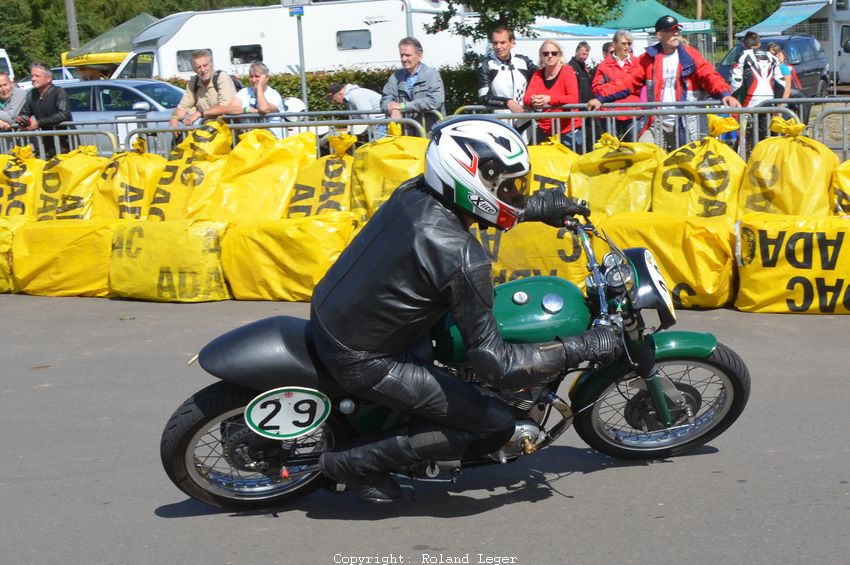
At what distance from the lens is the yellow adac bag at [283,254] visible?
8.47m

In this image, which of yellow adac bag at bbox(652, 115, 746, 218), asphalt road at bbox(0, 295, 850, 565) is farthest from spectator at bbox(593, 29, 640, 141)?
asphalt road at bbox(0, 295, 850, 565)

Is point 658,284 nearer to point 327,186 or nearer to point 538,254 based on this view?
point 538,254

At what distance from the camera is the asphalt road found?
424cm

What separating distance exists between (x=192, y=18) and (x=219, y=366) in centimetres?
2408

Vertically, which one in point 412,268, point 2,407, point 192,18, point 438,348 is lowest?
point 2,407

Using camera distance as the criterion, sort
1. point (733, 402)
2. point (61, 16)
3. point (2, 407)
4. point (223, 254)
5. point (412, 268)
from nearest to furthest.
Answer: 1. point (412, 268)
2. point (733, 402)
3. point (2, 407)
4. point (223, 254)
5. point (61, 16)

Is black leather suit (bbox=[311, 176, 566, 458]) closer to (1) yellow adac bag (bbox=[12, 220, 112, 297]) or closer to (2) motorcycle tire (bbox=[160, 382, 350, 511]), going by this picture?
(2) motorcycle tire (bbox=[160, 382, 350, 511])

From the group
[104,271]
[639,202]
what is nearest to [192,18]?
[104,271]

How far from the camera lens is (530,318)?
4371 millimetres

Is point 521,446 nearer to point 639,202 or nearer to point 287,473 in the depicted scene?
point 287,473

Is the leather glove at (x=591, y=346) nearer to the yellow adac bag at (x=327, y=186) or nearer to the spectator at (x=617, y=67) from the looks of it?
the yellow adac bag at (x=327, y=186)

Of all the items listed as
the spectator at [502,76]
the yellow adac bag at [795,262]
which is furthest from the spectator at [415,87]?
the yellow adac bag at [795,262]

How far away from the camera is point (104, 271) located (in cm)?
934

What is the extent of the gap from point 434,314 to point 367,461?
0.67 meters
